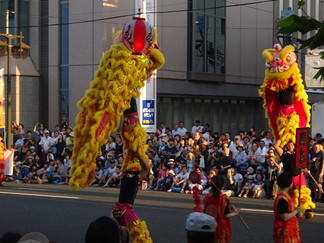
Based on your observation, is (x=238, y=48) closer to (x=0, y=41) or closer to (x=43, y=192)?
(x=0, y=41)

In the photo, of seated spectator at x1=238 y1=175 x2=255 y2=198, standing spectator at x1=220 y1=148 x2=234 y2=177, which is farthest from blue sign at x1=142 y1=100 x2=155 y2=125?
seated spectator at x1=238 y1=175 x2=255 y2=198

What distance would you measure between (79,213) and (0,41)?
18.0 meters

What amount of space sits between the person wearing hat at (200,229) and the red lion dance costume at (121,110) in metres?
3.57

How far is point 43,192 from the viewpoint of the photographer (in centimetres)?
1838

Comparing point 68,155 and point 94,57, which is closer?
point 68,155

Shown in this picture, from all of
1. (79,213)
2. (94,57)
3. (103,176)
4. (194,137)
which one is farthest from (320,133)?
(94,57)

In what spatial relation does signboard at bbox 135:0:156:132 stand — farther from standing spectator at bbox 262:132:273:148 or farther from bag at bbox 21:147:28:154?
standing spectator at bbox 262:132:273:148

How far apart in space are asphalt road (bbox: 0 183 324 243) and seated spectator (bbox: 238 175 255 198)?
87cm

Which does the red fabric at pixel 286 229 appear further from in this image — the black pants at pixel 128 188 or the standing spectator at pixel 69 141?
the standing spectator at pixel 69 141

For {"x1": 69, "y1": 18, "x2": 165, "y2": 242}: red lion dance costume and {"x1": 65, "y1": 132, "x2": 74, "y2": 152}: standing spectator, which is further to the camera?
{"x1": 65, "y1": 132, "x2": 74, "y2": 152}: standing spectator

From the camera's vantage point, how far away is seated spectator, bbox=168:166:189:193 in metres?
19.4

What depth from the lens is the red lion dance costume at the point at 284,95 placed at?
11.7 meters

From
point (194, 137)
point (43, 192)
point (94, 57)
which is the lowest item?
point (43, 192)

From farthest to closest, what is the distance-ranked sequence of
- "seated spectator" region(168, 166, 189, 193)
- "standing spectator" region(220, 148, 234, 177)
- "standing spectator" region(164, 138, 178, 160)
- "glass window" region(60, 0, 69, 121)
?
1. "glass window" region(60, 0, 69, 121)
2. "standing spectator" region(164, 138, 178, 160)
3. "seated spectator" region(168, 166, 189, 193)
4. "standing spectator" region(220, 148, 234, 177)
